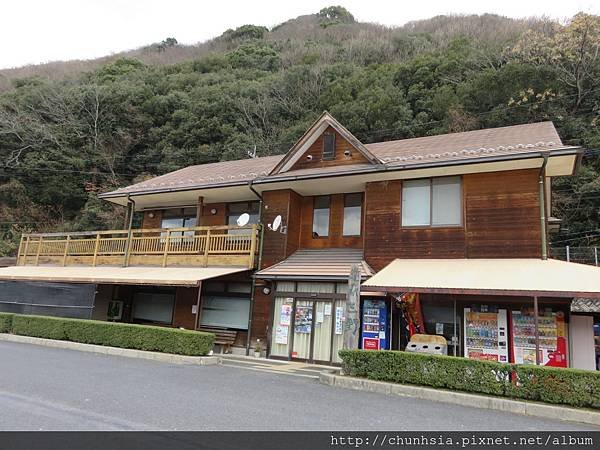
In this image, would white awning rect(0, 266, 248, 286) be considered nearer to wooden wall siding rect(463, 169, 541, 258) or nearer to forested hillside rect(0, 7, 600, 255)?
wooden wall siding rect(463, 169, 541, 258)

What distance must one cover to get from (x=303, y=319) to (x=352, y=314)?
3.39 meters

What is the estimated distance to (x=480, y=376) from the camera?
8.20 m

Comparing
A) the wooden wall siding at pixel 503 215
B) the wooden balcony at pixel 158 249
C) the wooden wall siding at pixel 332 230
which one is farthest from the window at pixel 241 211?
the wooden wall siding at pixel 503 215

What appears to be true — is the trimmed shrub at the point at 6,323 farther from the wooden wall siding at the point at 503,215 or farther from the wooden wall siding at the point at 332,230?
the wooden wall siding at the point at 503,215

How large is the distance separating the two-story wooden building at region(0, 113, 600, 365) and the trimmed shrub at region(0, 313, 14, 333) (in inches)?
66.6

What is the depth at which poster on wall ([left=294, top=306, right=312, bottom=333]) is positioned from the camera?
13.3 meters

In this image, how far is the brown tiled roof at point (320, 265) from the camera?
1283 centimetres

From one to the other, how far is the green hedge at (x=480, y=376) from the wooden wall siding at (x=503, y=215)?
4089 millimetres

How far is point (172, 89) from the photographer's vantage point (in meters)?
45.9

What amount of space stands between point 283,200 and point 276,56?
42784 mm

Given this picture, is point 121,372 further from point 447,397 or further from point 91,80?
point 91,80

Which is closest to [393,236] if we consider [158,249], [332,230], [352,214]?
[352,214]

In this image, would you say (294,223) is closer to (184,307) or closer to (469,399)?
(184,307)

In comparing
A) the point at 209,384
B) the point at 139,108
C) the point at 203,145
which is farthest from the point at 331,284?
the point at 139,108
